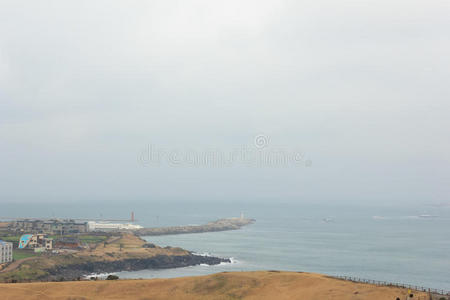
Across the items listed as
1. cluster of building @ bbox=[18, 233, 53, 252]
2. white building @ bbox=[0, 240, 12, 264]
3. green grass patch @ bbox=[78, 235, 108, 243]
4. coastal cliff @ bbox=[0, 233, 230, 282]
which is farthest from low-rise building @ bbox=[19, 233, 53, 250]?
white building @ bbox=[0, 240, 12, 264]

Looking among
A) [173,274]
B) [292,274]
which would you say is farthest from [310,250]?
[292,274]

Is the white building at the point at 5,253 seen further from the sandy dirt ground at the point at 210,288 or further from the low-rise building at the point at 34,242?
the sandy dirt ground at the point at 210,288

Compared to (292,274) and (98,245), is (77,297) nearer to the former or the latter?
(292,274)

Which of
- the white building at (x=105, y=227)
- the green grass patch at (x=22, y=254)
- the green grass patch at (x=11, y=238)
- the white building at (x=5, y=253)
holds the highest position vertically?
the white building at (x=5, y=253)

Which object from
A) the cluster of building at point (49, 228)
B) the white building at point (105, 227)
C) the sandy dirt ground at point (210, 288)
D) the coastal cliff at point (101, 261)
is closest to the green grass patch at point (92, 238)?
the coastal cliff at point (101, 261)

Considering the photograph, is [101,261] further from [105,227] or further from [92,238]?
[105,227]

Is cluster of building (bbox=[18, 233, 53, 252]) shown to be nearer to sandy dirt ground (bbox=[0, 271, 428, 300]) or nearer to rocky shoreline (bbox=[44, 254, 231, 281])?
rocky shoreline (bbox=[44, 254, 231, 281])
